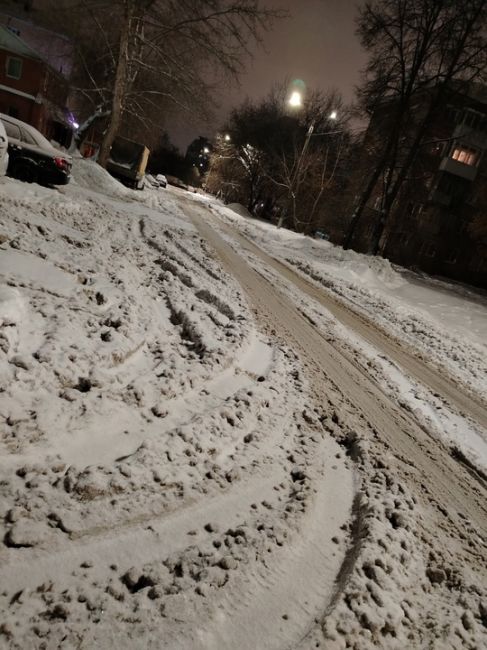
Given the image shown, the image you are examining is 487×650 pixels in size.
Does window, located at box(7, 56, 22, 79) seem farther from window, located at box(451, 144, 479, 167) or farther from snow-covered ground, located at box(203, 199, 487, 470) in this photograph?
window, located at box(451, 144, 479, 167)

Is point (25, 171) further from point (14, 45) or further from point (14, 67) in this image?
point (14, 45)

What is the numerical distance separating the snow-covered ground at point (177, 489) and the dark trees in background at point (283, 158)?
26.5 meters

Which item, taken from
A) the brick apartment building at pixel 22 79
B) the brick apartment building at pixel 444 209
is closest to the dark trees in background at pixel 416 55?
the brick apartment building at pixel 444 209

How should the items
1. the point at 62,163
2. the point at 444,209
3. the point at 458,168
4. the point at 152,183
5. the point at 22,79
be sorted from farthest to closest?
the point at 152,183 < the point at 458,168 < the point at 444,209 < the point at 22,79 < the point at 62,163

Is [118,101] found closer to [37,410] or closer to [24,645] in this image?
[37,410]

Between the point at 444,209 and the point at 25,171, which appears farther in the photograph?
the point at 444,209

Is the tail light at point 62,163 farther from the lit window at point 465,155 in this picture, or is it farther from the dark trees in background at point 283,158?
the lit window at point 465,155

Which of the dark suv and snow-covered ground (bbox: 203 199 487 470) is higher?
the dark suv

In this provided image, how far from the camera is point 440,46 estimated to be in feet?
51.3

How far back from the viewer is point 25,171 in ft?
31.0

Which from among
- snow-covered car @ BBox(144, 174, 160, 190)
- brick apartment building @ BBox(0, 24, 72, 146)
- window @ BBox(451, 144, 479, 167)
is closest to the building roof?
brick apartment building @ BBox(0, 24, 72, 146)

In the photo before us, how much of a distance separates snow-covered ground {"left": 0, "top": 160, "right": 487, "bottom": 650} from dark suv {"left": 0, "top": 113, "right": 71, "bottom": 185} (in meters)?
6.11

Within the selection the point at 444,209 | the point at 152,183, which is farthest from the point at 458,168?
the point at 152,183

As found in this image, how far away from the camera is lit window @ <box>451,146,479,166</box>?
104 feet
